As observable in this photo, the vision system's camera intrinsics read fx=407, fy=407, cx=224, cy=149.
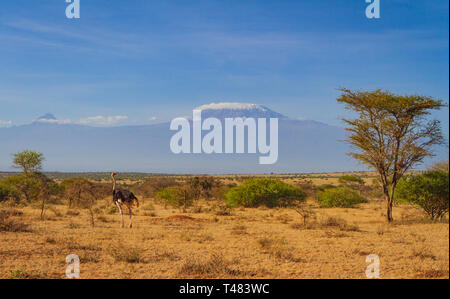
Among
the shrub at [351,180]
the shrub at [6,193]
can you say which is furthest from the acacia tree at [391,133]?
the shrub at [351,180]

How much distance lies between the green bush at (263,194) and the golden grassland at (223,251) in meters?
11.9

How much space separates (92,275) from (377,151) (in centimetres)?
1506

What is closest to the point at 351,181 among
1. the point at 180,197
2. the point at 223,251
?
the point at 180,197

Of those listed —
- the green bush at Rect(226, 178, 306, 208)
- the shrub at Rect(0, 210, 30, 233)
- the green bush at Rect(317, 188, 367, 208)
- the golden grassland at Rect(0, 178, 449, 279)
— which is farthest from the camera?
the green bush at Rect(317, 188, 367, 208)

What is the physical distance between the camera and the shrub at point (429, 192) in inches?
765

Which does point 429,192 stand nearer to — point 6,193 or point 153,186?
point 6,193

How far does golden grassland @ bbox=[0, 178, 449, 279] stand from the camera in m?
9.36

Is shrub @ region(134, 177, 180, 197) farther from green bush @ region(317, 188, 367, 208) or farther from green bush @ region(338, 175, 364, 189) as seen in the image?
→ green bush @ region(338, 175, 364, 189)

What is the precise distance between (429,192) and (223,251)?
12.6 m

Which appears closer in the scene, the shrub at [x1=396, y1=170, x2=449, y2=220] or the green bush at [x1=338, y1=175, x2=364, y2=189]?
the shrub at [x1=396, y1=170, x2=449, y2=220]

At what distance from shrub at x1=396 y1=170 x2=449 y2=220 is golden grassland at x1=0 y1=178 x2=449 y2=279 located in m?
1.59

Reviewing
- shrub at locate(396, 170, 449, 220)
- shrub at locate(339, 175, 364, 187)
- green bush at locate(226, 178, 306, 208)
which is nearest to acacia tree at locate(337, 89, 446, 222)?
shrub at locate(396, 170, 449, 220)

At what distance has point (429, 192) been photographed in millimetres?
19641

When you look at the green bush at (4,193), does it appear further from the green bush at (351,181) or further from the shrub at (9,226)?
the green bush at (351,181)
